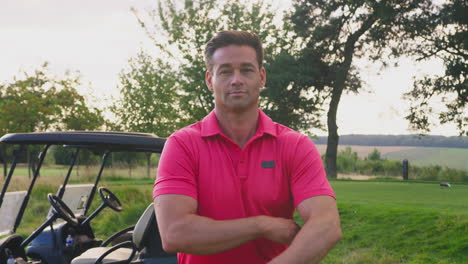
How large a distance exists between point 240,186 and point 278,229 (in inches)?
8.3

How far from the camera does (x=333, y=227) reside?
217 cm

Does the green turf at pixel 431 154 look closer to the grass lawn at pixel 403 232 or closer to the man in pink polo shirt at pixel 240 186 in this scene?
the grass lawn at pixel 403 232

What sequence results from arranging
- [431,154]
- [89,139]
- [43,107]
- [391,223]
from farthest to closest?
[431,154] → [43,107] → [391,223] → [89,139]

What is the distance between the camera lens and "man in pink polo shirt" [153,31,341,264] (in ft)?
6.95

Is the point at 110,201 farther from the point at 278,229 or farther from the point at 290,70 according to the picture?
the point at 290,70

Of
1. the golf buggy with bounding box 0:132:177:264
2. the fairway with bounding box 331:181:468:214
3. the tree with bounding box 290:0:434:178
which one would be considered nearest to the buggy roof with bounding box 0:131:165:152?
the golf buggy with bounding box 0:132:177:264

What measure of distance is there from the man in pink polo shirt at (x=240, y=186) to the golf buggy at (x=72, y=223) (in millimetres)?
1565

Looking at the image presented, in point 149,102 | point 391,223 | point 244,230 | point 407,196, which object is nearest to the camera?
point 244,230

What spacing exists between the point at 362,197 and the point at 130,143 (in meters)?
9.05

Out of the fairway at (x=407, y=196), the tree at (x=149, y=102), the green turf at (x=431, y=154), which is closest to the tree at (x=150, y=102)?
the tree at (x=149, y=102)

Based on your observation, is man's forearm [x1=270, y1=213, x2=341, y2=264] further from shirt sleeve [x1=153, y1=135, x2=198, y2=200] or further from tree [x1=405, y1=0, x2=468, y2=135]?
tree [x1=405, y1=0, x2=468, y2=135]

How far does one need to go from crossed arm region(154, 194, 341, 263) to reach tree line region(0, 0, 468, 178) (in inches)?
379

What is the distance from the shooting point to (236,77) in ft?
7.51

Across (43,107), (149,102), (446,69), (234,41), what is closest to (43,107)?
(43,107)
